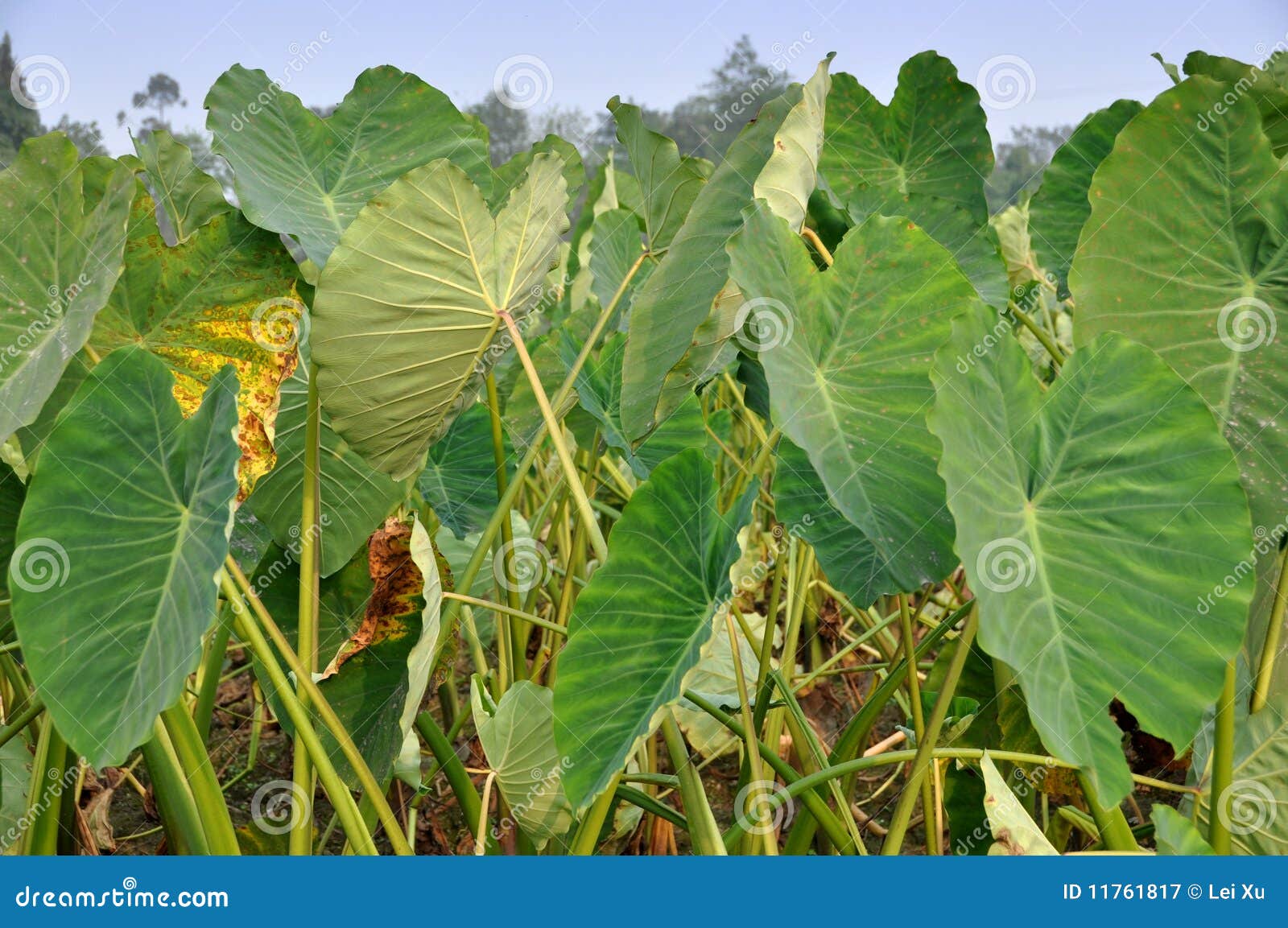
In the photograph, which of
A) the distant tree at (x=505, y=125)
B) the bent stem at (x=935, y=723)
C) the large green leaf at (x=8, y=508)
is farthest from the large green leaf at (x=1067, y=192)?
the distant tree at (x=505, y=125)

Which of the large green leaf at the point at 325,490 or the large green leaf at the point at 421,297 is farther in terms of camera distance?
the large green leaf at the point at 325,490

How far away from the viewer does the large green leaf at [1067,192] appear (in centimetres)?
125

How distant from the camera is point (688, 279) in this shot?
0.95m

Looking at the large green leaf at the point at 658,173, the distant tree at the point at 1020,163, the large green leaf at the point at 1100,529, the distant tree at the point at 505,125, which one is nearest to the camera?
the large green leaf at the point at 1100,529

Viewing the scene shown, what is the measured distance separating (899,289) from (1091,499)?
24 centimetres

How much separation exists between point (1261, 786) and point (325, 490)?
1049mm

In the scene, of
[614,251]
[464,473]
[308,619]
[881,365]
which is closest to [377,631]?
[308,619]

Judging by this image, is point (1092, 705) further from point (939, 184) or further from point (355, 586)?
point (939, 184)

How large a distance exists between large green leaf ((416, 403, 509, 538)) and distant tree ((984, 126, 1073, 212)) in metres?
0.87

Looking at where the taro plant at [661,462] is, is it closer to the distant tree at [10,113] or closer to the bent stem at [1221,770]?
the bent stem at [1221,770]

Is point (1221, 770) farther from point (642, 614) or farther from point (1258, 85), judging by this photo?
point (1258, 85)

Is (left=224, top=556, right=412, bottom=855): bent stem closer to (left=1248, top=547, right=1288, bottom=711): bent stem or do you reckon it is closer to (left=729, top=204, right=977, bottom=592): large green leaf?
(left=729, top=204, right=977, bottom=592): large green leaf

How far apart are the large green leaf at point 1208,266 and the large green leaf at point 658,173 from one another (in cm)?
50

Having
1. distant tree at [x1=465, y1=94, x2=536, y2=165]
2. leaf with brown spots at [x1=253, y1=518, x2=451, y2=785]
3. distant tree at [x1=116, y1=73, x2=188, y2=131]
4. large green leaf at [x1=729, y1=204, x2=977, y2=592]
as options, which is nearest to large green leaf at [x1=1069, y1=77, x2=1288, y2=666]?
large green leaf at [x1=729, y1=204, x2=977, y2=592]
